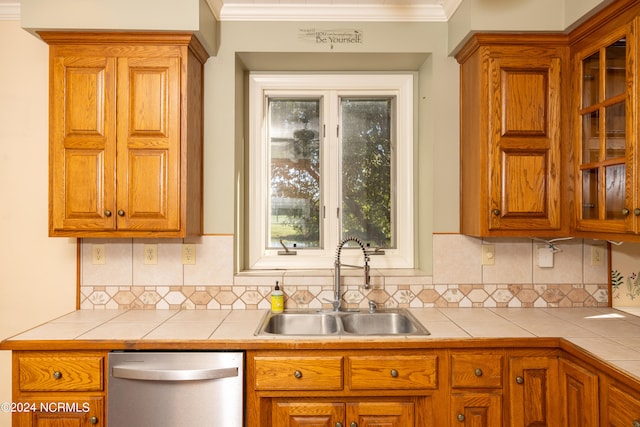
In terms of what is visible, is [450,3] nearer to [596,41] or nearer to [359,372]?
[596,41]

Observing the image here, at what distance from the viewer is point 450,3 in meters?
2.22

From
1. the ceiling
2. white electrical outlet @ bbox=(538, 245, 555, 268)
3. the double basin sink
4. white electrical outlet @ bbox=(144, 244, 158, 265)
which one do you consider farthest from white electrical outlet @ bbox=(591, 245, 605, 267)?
white electrical outlet @ bbox=(144, 244, 158, 265)

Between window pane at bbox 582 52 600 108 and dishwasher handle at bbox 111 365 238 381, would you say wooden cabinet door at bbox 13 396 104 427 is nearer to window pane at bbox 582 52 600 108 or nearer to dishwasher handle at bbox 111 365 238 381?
dishwasher handle at bbox 111 365 238 381

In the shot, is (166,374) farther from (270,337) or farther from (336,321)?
(336,321)

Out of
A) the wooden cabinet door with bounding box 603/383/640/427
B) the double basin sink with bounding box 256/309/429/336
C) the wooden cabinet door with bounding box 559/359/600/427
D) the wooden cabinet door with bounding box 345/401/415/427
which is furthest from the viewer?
the double basin sink with bounding box 256/309/429/336

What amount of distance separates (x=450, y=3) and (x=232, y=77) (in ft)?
4.09

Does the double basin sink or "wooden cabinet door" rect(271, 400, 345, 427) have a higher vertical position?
the double basin sink

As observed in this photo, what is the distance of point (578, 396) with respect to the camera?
163 cm

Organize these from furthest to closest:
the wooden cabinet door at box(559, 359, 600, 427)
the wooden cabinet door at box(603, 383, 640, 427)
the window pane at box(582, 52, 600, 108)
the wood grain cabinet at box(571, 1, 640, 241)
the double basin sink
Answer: the double basin sink < the window pane at box(582, 52, 600, 108) < the wood grain cabinet at box(571, 1, 640, 241) < the wooden cabinet door at box(559, 359, 600, 427) < the wooden cabinet door at box(603, 383, 640, 427)

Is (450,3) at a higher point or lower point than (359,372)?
higher

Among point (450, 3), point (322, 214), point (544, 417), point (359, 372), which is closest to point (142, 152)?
point (322, 214)

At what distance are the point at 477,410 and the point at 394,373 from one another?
0.39m

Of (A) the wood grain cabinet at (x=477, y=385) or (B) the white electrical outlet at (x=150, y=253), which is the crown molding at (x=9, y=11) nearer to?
(B) the white electrical outlet at (x=150, y=253)

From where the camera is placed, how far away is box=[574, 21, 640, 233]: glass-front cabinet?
5.47 ft
